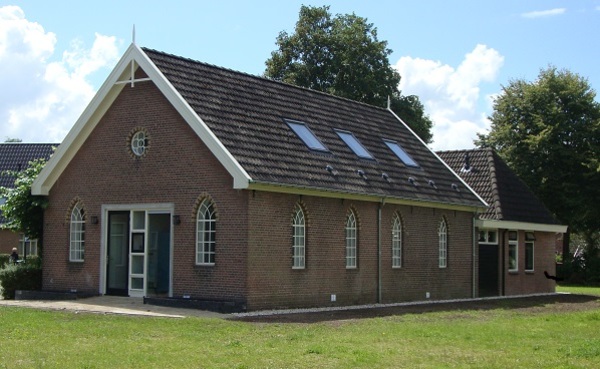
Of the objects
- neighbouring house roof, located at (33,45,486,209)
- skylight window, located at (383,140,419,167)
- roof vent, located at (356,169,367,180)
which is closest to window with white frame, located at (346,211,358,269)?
neighbouring house roof, located at (33,45,486,209)

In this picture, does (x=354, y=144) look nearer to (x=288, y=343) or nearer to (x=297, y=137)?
(x=297, y=137)

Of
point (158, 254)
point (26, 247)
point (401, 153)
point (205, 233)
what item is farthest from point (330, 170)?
point (26, 247)

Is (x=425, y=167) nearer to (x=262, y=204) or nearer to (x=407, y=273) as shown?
(x=407, y=273)

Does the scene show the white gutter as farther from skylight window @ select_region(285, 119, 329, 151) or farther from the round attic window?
the round attic window

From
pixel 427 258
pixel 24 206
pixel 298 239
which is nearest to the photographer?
pixel 298 239

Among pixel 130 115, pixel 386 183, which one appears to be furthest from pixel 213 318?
pixel 386 183

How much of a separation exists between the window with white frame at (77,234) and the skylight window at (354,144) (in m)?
8.42

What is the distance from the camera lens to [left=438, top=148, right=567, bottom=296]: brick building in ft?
114

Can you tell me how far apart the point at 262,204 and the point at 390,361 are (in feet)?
32.2

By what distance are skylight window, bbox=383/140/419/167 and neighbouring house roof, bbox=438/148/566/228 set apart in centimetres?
401

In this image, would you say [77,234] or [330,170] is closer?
[330,170]

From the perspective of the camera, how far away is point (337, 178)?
2672 cm

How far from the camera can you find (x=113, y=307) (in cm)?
2364

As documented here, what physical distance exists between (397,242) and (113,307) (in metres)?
9.94
